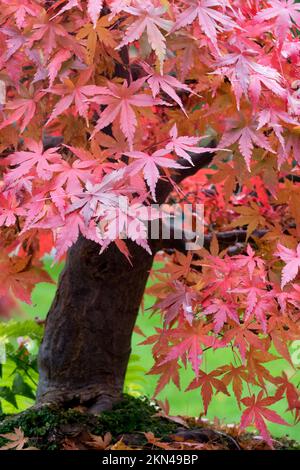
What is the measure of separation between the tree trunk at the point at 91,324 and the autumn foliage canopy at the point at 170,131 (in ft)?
0.96

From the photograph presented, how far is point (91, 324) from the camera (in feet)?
6.46

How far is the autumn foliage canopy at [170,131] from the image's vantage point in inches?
48.7

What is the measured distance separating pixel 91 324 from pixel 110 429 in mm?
313

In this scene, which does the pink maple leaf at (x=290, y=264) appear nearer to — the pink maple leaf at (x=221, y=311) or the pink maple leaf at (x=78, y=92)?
the pink maple leaf at (x=221, y=311)

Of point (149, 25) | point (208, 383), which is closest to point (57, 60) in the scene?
point (149, 25)

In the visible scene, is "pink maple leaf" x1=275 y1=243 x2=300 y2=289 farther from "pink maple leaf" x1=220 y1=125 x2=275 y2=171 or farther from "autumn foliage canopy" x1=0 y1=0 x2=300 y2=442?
"pink maple leaf" x1=220 y1=125 x2=275 y2=171

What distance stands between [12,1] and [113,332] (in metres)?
1.00

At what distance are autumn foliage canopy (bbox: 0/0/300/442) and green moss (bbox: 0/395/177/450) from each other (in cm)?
30

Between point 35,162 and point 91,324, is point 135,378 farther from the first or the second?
point 35,162

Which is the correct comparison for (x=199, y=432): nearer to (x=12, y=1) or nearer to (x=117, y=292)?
(x=117, y=292)

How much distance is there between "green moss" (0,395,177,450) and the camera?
1.73 m

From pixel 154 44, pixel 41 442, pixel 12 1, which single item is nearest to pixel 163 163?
pixel 154 44

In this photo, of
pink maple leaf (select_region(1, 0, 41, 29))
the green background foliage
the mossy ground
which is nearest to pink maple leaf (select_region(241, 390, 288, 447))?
the green background foliage
